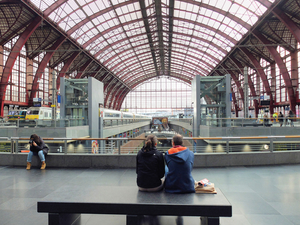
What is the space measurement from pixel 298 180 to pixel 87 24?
34596mm

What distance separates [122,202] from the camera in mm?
3412

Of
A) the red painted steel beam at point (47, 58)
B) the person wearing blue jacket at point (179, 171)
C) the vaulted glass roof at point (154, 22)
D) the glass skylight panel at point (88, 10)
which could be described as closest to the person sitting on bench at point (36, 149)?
the person wearing blue jacket at point (179, 171)

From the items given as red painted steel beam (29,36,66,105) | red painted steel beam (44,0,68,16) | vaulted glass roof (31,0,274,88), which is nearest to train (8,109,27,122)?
red painted steel beam (29,36,66,105)

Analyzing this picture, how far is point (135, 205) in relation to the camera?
3377 millimetres

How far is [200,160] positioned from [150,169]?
4.63 meters

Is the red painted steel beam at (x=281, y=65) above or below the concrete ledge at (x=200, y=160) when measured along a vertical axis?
above

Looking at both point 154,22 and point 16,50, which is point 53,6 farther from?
point 154,22

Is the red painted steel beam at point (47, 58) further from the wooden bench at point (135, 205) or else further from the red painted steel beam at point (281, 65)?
the wooden bench at point (135, 205)

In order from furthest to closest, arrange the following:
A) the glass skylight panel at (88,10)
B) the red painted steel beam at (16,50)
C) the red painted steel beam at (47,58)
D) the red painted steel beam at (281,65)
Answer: the red painted steel beam at (47,58), the red painted steel beam at (281,65), the glass skylight panel at (88,10), the red painted steel beam at (16,50)

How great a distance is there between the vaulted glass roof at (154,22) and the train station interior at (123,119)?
17 cm

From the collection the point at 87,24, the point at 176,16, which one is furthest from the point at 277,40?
the point at 87,24

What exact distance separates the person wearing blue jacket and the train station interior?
2.04 feet

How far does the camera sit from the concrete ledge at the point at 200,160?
26.2ft

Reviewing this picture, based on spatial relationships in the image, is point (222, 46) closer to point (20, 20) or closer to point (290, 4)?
point (290, 4)
